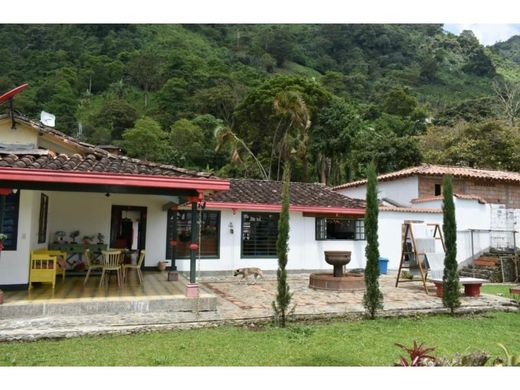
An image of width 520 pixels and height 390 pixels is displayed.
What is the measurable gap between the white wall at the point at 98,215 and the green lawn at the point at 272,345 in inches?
249

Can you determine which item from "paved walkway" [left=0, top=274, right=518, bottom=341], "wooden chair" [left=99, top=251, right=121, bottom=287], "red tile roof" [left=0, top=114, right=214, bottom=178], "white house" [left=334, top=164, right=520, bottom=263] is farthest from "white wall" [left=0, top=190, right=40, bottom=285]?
"white house" [left=334, top=164, right=520, bottom=263]

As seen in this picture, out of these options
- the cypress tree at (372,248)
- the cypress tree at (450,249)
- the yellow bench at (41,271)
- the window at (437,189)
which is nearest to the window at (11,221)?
the yellow bench at (41,271)

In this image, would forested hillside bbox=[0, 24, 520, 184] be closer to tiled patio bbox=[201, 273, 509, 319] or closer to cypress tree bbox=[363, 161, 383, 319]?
tiled patio bbox=[201, 273, 509, 319]

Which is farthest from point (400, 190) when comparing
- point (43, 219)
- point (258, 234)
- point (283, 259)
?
point (43, 219)

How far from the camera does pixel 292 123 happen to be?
26.6 meters

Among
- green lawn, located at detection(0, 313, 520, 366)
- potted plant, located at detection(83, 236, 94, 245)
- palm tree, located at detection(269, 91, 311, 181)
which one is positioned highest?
palm tree, located at detection(269, 91, 311, 181)

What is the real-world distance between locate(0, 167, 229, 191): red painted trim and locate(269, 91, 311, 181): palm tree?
53.5 feet

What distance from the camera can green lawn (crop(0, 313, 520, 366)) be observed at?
18.0 feet

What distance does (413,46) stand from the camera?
253 feet

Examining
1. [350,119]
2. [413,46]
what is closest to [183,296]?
[350,119]

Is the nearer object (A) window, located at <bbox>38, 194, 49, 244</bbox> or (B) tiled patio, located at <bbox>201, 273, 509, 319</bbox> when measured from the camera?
(B) tiled patio, located at <bbox>201, 273, 509, 319</bbox>

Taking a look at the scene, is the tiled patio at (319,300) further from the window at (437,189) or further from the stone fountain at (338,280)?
the window at (437,189)
